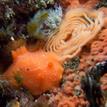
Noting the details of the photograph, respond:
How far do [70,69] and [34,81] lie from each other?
474 mm

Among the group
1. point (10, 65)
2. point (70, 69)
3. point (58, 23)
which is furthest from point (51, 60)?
point (58, 23)

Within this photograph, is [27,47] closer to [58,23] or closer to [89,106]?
[58,23]

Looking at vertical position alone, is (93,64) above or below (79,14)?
below

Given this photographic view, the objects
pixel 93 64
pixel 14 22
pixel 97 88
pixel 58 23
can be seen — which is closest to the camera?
pixel 97 88

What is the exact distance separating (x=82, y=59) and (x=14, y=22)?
105cm

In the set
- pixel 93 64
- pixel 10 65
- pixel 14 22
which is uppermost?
pixel 14 22

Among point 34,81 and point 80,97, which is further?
point 34,81

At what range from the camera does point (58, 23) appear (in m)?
4.70

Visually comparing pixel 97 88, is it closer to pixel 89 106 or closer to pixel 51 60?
pixel 89 106

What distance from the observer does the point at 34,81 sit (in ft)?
12.8

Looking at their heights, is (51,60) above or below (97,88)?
above

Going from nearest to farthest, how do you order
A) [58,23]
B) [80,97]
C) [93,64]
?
1. [80,97]
2. [93,64]
3. [58,23]

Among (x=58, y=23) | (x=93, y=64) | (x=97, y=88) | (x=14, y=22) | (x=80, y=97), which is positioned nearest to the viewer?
(x=97, y=88)

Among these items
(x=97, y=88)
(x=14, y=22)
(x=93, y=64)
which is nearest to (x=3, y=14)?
(x=14, y=22)
